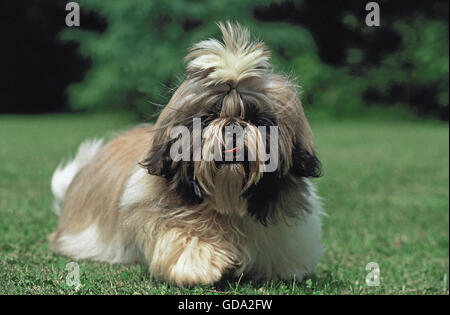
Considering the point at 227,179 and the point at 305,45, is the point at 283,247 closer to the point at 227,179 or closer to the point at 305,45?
the point at 227,179

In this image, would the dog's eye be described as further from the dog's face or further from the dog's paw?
the dog's paw

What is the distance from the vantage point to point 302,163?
9.98 feet

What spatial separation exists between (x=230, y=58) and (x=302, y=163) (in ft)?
2.04

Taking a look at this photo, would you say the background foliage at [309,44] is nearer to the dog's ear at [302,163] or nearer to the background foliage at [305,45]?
the background foliage at [305,45]

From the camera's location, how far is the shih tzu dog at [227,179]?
2.78 meters

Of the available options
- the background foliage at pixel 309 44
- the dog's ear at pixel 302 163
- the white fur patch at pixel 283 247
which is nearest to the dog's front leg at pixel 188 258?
the white fur patch at pixel 283 247

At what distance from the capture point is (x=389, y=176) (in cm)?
823

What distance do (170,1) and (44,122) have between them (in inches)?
176

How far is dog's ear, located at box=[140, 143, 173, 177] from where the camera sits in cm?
294

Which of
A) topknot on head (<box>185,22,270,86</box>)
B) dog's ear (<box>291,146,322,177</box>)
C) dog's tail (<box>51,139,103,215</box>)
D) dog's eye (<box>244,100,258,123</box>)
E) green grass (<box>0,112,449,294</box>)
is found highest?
topknot on head (<box>185,22,270,86</box>)

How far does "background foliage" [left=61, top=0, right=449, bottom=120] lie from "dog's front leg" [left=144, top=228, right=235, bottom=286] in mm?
9950

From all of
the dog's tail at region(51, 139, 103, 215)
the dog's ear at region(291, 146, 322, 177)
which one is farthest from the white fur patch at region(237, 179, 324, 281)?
the dog's tail at region(51, 139, 103, 215)

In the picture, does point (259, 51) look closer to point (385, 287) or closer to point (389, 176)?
point (385, 287)

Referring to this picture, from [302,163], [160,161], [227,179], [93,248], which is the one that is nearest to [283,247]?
[302,163]
